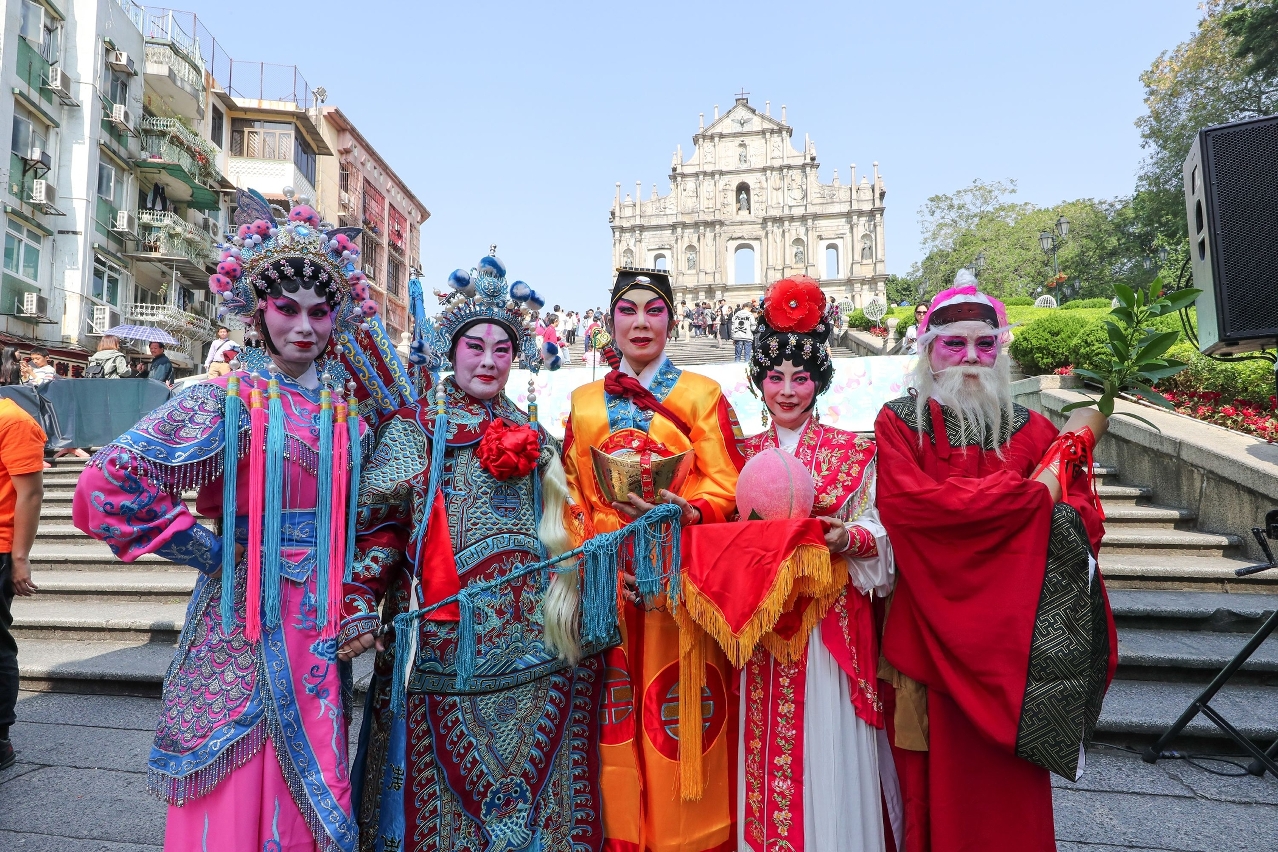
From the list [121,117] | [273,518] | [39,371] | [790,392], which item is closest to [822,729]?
[790,392]

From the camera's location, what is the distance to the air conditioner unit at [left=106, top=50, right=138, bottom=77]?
2436cm

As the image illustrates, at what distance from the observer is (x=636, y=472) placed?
8.68 feet

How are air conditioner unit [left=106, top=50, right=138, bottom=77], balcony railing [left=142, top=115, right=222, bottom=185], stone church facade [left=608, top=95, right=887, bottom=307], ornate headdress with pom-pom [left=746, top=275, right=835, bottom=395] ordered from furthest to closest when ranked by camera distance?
stone church facade [left=608, top=95, right=887, bottom=307] < balcony railing [left=142, top=115, right=222, bottom=185] < air conditioner unit [left=106, top=50, right=138, bottom=77] < ornate headdress with pom-pom [left=746, top=275, right=835, bottom=395]

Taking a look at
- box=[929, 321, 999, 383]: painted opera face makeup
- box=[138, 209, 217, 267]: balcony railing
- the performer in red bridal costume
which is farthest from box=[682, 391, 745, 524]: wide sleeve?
box=[138, 209, 217, 267]: balcony railing

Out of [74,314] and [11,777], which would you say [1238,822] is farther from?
[74,314]

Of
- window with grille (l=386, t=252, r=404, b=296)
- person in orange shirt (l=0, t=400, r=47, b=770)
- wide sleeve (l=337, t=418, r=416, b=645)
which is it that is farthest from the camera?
window with grille (l=386, t=252, r=404, b=296)

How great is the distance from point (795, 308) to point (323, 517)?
1839 mm

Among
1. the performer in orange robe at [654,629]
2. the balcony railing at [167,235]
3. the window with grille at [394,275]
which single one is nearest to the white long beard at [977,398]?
the performer in orange robe at [654,629]

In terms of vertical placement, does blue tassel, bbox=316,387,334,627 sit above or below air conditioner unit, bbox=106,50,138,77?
below

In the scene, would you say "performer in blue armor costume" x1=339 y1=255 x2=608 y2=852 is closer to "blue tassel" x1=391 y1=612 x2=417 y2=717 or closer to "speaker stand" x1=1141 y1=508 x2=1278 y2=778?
"blue tassel" x1=391 y1=612 x2=417 y2=717

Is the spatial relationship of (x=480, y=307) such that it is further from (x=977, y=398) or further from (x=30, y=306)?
(x=30, y=306)

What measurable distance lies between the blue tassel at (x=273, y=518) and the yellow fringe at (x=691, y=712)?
1.33 m

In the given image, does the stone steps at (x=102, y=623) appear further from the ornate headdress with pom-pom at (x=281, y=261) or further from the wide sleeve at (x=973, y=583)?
the wide sleeve at (x=973, y=583)

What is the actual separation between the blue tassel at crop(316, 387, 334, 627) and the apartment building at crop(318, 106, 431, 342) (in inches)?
1300
